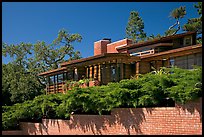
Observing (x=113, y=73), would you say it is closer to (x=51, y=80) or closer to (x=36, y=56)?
(x=51, y=80)

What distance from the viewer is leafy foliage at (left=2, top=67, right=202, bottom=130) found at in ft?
37.4

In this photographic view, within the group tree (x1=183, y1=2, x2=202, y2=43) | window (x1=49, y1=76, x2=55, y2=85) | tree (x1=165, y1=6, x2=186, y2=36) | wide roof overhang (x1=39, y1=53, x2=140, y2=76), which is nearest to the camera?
wide roof overhang (x1=39, y1=53, x2=140, y2=76)

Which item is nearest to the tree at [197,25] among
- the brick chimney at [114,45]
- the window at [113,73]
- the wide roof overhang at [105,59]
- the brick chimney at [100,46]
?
the brick chimney at [114,45]

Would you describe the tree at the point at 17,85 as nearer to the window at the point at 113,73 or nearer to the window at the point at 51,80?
the window at the point at 51,80

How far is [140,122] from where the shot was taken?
41.8 ft

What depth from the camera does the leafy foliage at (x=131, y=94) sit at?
1139 centimetres

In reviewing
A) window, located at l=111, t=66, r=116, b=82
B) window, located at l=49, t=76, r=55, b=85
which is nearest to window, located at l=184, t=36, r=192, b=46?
window, located at l=111, t=66, r=116, b=82

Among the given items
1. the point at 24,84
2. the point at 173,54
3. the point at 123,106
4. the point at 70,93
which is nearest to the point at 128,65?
the point at 173,54

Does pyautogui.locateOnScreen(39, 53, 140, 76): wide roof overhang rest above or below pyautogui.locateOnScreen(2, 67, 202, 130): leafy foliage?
above

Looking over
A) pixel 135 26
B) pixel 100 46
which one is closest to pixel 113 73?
pixel 100 46

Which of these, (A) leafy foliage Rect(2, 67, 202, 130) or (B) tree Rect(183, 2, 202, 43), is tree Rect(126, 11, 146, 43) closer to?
(B) tree Rect(183, 2, 202, 43)

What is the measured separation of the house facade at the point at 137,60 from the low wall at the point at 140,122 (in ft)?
22.1

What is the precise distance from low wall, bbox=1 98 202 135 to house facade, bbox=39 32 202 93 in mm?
6739

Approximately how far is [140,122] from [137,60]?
1083 centimetres
